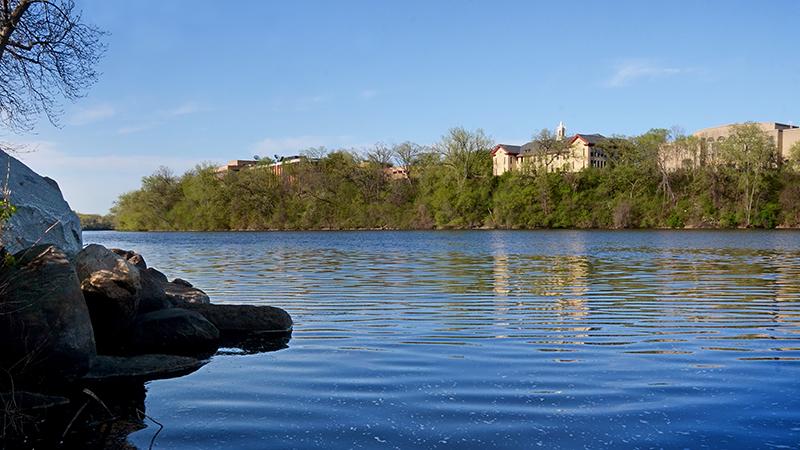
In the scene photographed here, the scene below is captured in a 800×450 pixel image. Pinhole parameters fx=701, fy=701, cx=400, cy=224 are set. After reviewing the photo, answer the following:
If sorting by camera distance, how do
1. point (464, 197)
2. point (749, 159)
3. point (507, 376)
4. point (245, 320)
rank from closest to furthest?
point (507, 376) → point (245, 320) → point (749, 159) → point (464, 197)

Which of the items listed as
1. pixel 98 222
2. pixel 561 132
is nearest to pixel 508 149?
pixel 561 132

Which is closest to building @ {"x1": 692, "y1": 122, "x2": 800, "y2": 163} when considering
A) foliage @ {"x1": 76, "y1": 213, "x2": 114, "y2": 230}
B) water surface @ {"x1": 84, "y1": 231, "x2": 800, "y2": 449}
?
water surface @ {"x1": 84, "y1": 231, "x2": 800, "y2": 449}

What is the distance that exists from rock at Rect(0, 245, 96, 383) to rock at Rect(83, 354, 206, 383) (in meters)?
0.27

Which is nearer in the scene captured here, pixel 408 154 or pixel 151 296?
pixel 151 296

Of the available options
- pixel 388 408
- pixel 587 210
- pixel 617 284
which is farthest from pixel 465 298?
pixel 587 210

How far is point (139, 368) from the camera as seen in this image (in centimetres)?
1089

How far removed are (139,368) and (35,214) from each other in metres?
4.00

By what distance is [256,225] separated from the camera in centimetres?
13462

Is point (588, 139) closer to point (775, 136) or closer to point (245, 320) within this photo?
point (775, 136)

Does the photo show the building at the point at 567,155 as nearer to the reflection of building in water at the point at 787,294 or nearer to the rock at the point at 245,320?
the reflection of building in water at the point at 787,294

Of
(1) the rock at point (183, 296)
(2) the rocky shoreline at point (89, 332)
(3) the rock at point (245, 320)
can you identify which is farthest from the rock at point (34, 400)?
(1) the rock at point (183, 296)

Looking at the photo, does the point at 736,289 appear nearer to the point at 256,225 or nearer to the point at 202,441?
the point at 202,441

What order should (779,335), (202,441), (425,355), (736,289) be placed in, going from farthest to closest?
(736,289), (779,335), (425,355), (202,441)

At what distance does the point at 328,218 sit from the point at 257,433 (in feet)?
410
